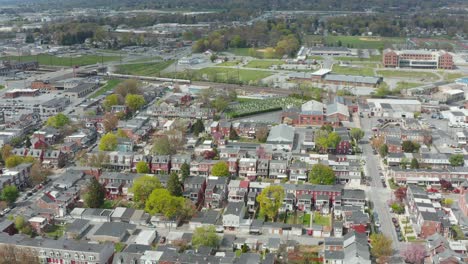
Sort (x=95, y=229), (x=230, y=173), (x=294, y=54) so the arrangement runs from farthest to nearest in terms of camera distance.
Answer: (x=294, y=54) → (x=230, y=173) → (x=95, y=229)

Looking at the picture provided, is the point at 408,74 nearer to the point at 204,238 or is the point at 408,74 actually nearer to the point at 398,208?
the point at 398,208

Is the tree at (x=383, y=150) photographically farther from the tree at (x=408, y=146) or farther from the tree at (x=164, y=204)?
the tree at (x=164, y=204)

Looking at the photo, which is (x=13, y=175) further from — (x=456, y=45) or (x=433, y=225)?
(x=456, y=45)

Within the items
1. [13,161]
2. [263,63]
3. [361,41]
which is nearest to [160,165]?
[13,161]

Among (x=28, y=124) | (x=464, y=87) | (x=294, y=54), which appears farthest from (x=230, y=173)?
(x=294, y=54)

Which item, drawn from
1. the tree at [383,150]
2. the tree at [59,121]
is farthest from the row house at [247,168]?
the tree at [59,121]

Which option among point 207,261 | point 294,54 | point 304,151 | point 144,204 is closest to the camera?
point 207,261
